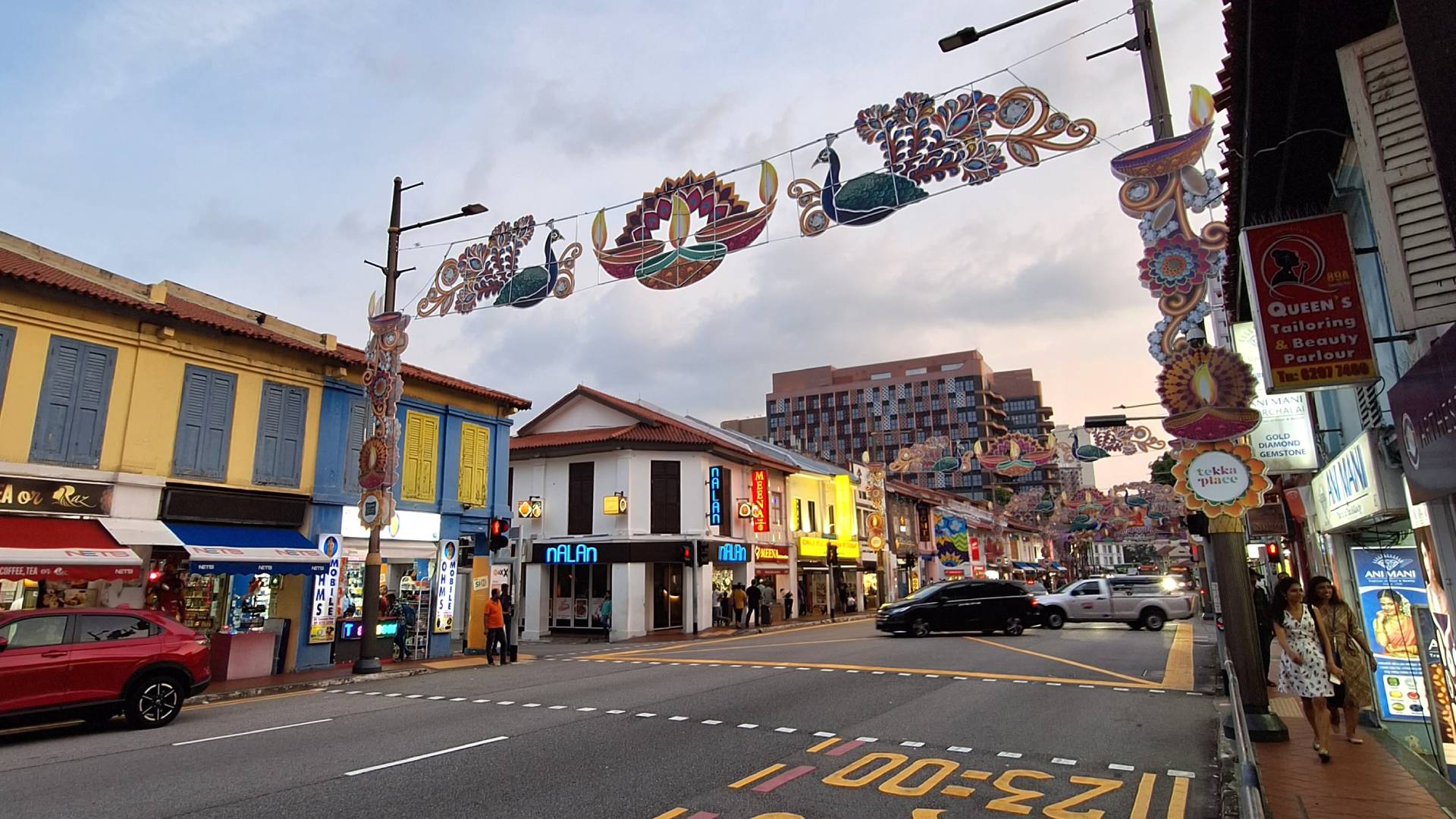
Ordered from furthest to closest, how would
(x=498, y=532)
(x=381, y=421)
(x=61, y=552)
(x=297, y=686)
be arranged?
(x=498, y=532)
(x=381, y=421)
(x=297, y=686)
(x=61, y=552)

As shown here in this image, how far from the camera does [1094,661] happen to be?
630 inches

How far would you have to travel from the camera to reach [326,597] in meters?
18.1

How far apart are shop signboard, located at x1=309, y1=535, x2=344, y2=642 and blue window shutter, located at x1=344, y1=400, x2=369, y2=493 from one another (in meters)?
1.56

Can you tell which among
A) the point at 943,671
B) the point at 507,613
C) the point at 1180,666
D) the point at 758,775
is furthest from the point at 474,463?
the point at 1180,666

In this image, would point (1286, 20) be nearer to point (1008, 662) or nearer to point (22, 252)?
point (1008, 662)

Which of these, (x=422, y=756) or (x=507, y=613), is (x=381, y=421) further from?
(x=422, y=756)

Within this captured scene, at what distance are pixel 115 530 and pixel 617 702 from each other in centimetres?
1034

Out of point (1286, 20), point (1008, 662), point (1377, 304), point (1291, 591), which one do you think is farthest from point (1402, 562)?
point (1008, 662)

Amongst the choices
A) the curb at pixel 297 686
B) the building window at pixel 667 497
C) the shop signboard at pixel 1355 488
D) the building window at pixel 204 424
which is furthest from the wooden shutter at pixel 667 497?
the shop signboard at pixel 1355 488

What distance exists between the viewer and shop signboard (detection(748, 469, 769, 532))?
3369cm

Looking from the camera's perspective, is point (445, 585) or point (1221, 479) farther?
point (445, 585)

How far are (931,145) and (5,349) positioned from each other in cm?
1632

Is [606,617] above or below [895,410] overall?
below

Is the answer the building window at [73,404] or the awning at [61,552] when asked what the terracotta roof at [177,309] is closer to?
the building window at [73,404]
